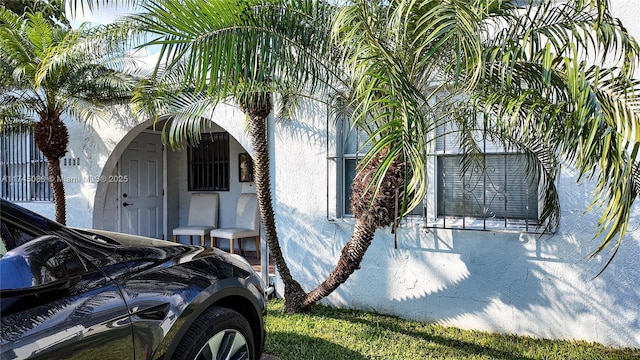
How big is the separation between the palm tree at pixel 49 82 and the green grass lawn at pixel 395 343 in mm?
3768

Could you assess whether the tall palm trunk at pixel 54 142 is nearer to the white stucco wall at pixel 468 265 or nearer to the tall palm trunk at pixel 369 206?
the white stucco wall at pixel 468 265

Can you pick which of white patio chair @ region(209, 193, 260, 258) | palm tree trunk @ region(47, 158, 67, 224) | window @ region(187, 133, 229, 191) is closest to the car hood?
palm tree trunk @ region(47, 158, 67, 224)

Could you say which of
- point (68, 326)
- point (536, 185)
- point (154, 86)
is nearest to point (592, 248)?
point (536, 185)

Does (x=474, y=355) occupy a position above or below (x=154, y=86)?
below

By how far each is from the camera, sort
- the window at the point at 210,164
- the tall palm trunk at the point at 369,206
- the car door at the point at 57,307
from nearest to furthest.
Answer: the car door at the point at 57,307 → the tall palm trunk at the point at 369,206 → the window at the point at 210,164

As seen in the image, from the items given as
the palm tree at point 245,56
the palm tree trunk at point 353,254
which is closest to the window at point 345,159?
the palm tree at point 245,56

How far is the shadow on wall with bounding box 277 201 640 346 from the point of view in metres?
3.96

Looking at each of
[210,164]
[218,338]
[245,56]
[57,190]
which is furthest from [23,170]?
[218,338]

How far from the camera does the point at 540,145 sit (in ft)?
12.6

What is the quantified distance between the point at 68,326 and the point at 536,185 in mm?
4024

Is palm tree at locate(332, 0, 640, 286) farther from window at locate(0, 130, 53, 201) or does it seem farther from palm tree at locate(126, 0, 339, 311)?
window at locate(0, 130, 53, 201)

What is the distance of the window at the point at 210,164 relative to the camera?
26.8 feet

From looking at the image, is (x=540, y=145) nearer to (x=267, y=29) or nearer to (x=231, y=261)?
(x=267, y=29)

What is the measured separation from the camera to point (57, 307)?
164cm
